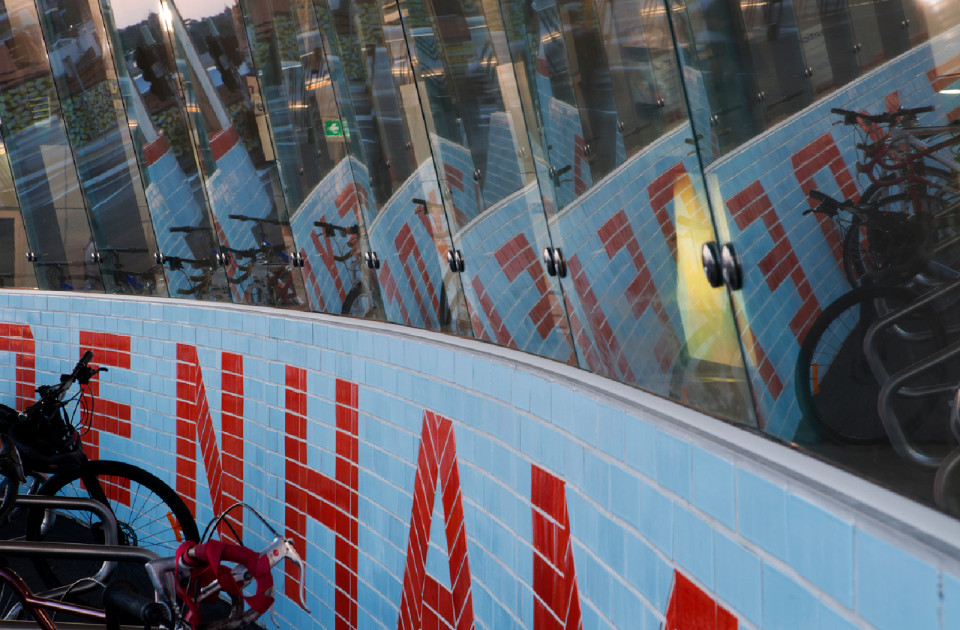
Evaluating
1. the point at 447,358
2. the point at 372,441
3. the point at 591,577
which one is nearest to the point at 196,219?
the point at 372,441

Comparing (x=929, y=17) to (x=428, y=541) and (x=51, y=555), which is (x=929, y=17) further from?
(x=51, y=555)

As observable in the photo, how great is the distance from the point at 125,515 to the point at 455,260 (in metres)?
2.53

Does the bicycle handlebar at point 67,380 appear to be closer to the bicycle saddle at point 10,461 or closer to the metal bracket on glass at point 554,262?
the bicycle saddle at point 10,461

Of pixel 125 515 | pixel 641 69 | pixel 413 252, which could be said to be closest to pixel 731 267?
pixel 641 69

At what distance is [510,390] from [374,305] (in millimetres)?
1429

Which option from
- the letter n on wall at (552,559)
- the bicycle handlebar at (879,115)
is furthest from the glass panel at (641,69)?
the letter n on wall at (552,559)

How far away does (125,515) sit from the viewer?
197 inches

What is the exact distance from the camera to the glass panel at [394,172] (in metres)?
3.41

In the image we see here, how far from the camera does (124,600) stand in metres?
2.71

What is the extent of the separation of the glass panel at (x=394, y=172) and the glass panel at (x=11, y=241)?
12.1 ft

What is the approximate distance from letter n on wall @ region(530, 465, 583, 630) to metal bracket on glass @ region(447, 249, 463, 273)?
1077 mm

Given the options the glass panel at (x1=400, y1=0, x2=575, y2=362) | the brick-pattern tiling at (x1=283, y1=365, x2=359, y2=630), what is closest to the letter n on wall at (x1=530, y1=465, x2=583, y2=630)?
the glass panel at (x1=400, y1=0, x2=575, y2=362)

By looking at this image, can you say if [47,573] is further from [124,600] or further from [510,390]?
[510,390]

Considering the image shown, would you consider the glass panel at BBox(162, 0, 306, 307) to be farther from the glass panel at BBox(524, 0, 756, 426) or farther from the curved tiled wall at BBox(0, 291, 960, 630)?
the glass panel at BBox(524, 0, 756, 426)
